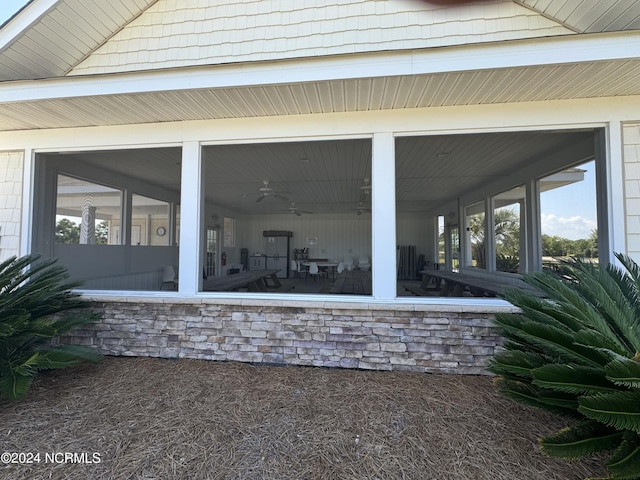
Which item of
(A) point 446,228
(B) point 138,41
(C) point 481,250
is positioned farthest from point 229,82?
(A) point 446,228

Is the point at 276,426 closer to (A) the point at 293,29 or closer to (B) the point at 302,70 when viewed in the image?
(B) the point at 302,70

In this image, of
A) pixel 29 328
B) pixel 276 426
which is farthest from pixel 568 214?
pixel 29 328

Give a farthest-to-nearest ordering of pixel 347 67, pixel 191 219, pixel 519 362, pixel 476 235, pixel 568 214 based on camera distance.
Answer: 1. pixel 476 235
2. pixel 568 214
3. pixel 191 219
4. pixel 347 67
5. pixel 519 362

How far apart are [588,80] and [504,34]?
874mm

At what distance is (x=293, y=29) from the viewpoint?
3373 mm

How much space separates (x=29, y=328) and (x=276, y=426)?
2.21m

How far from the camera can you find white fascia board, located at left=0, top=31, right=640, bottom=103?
2.39 meters

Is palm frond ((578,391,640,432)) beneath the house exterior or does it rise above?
beneath

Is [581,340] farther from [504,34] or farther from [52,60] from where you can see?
[52,60]

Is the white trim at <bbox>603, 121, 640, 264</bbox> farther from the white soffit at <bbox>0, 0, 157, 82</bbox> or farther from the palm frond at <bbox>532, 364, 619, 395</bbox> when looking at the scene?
the white soffit at <bbox>0, 0, 157, 82</bbox>

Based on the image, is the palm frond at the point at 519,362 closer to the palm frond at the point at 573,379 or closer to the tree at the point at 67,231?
the palm frond at the point at 573,379

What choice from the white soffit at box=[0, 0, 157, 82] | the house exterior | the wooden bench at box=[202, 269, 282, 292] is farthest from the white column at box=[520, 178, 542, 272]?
the white soffit at box=[0, 0, 157, 82]

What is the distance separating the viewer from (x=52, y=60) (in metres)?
3.50

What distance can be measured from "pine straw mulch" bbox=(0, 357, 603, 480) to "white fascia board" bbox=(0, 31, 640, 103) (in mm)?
2583
